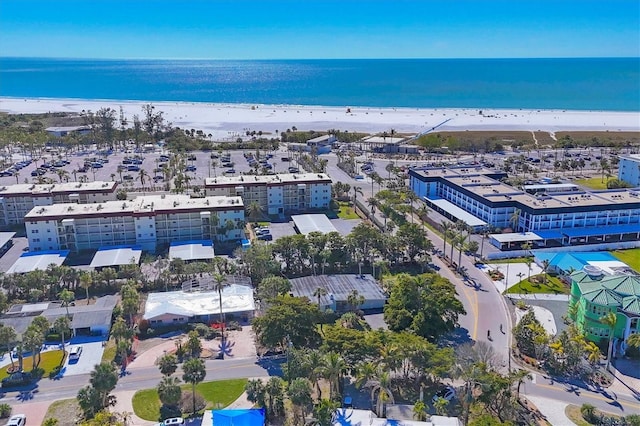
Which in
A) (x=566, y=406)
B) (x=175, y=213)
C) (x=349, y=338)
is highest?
(x=175, y=213)

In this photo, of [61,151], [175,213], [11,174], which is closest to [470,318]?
[175,213]

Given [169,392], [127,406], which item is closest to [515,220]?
[169,392]

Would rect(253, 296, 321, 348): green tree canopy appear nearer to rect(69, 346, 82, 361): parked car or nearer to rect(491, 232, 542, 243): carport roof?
rect(69, 346, 82, 361): parked car

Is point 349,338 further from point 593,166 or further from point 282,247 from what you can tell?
point 593,166

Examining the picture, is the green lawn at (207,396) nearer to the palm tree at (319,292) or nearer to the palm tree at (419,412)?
the palm tree at (319,292)

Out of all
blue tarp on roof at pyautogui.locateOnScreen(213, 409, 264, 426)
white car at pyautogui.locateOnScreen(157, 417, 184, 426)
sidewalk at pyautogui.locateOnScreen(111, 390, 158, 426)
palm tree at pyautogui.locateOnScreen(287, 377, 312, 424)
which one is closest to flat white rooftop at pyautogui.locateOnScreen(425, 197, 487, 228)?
palm tree at pyautogui.locateOnScreen(287, 377, 312, 424)
